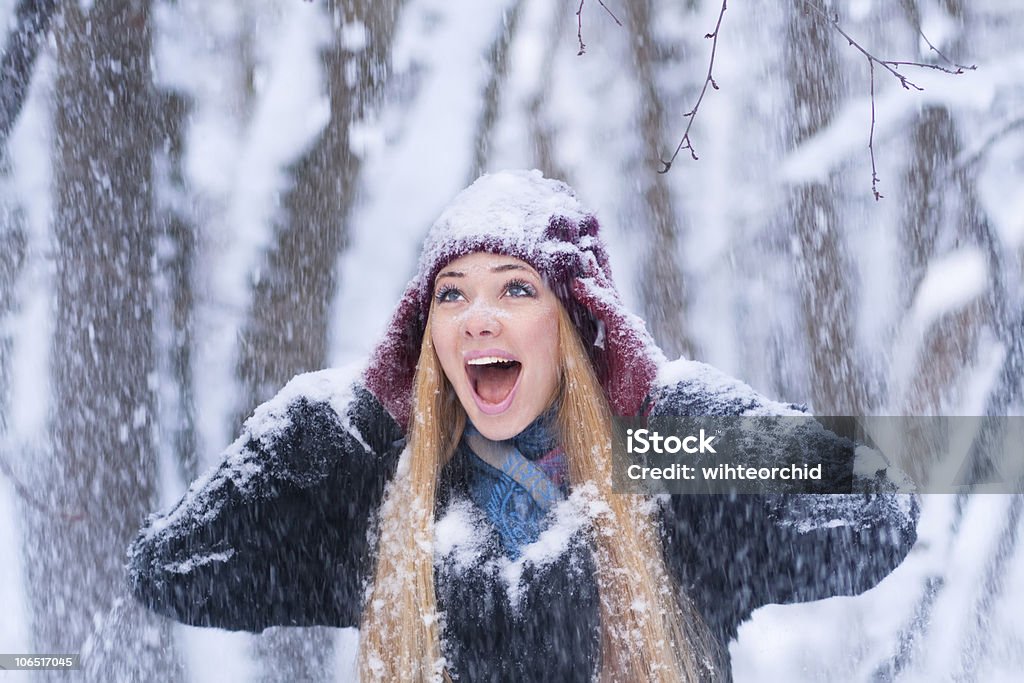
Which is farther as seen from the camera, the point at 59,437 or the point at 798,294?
the point at 798,294

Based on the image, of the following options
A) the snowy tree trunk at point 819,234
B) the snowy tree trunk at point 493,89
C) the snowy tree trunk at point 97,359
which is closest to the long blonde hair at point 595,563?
the snowy tree trunk at point 97,359

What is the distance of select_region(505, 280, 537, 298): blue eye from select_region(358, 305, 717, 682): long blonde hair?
0.22 feet

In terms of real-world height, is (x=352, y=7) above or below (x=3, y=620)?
above

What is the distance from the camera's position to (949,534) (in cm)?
269

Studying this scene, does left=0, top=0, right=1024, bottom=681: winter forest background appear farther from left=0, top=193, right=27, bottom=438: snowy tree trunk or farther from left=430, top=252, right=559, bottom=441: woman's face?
left=430, top=252, right=559, bottom=441: woman's face

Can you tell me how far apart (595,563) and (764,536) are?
0.93 ft

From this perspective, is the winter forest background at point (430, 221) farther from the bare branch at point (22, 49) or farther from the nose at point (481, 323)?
the nose at point (481, 323)

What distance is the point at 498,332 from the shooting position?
1.27 m

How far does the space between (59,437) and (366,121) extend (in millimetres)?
1425

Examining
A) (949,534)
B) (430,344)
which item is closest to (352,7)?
(430,344)

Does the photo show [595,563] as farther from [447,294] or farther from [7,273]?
[7,273]

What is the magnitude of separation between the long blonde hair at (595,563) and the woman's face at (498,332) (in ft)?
0.16

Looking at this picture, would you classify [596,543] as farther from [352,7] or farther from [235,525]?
[352,7]

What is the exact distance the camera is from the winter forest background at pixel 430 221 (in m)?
2.34
